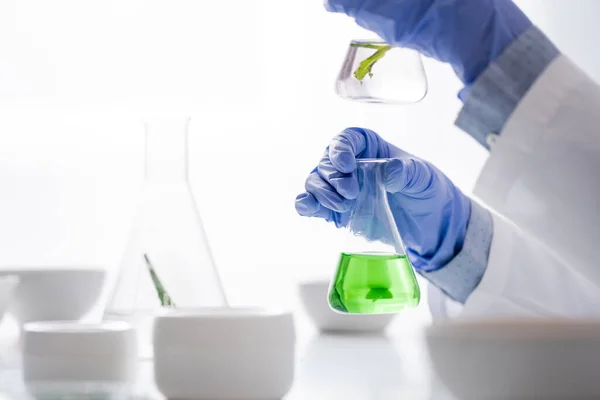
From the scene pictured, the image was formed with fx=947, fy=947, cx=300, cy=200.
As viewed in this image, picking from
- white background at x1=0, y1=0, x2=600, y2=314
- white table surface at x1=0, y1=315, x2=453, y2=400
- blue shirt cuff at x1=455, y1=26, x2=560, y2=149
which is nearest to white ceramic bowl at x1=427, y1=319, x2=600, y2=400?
white table surface at x1=0, y1=315, x2=453, y2=400

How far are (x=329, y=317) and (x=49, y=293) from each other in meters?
0.48

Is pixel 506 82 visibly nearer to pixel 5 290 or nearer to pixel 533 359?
pixel 533 359

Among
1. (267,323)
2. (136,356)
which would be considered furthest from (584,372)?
(136,356)

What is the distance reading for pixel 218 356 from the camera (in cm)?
99

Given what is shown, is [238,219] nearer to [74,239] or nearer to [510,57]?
[74,239]

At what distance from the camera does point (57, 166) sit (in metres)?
2.90

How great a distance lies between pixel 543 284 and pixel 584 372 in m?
0.87

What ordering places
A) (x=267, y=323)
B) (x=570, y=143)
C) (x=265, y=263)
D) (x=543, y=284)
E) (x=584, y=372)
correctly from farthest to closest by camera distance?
(x=265, y=263) < (x=543, y=284) < (x=570, y=143) < (x=267, y=323) < (x=584, y=372)

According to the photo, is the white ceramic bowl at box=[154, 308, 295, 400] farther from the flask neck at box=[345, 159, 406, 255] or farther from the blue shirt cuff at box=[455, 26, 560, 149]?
the blue shirt cuff at box=[455, 26, 560, 149]

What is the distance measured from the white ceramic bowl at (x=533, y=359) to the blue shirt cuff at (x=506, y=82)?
676 millimetres

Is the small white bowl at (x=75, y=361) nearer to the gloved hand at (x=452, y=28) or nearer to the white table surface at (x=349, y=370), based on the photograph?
the white table surface at (x=349, y=370)

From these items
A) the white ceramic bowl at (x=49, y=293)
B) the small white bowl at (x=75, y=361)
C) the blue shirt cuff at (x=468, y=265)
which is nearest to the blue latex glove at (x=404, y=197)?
the blue shirt cuff at (x=468, y=265)

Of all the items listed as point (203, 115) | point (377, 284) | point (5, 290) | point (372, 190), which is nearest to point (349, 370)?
point (377, 284)

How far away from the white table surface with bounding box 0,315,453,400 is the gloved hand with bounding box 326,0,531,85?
0.47m
